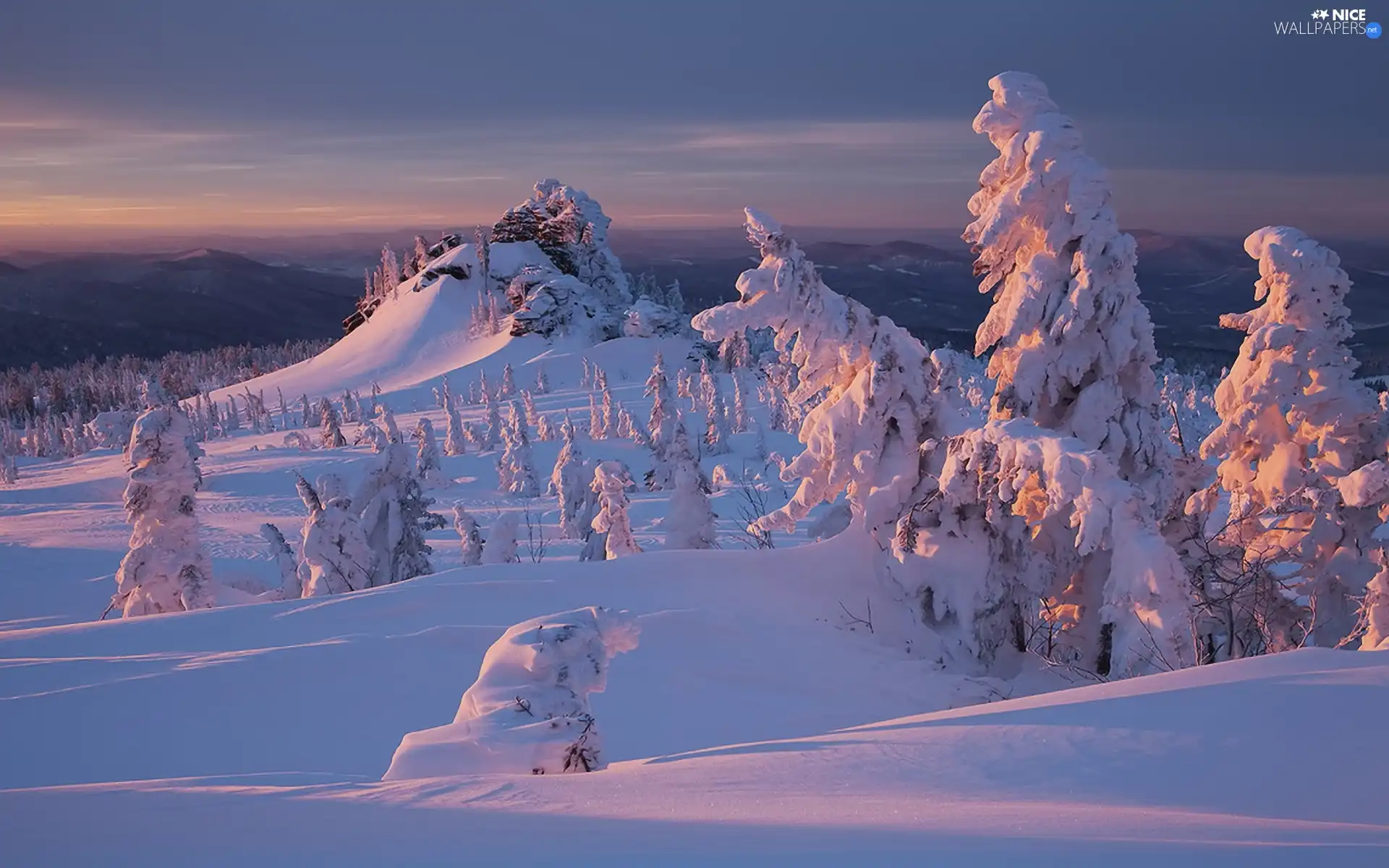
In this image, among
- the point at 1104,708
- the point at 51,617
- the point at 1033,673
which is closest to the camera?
the point at 1104,708

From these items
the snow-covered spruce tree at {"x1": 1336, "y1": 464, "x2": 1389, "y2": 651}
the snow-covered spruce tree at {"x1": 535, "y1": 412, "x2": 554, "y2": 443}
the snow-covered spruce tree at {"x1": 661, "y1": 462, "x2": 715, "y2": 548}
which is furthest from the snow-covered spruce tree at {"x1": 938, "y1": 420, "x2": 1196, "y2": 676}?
the snow-covered spruce tree at {"x1": 535, "y1": 412, "x2": 554, "y2": 443}

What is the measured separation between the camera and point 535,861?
321cm

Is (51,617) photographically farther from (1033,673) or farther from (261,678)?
(1033,673)

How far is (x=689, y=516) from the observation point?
20.9m

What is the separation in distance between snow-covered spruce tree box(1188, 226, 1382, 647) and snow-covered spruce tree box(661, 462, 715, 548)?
1113 cm

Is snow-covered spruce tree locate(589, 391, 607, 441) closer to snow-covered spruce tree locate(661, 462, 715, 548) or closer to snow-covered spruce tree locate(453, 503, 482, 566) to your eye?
snow-covered spruce tree locate(453, 503, 482, 566)

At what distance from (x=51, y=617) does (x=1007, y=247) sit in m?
24.0

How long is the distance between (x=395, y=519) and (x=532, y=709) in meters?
16.0

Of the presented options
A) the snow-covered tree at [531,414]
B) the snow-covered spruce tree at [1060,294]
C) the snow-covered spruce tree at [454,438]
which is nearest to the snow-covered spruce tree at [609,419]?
the snow-covered tree at [531,414]

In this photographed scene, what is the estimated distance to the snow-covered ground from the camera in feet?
11.3

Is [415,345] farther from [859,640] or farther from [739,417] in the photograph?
[859,640]

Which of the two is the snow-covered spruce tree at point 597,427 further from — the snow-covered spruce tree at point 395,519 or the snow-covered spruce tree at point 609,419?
the snow-covered spruce tree at point 395,519

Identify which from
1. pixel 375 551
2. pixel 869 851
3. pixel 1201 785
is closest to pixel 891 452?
pixel 1201 785

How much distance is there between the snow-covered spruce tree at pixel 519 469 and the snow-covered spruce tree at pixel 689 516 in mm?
19797
